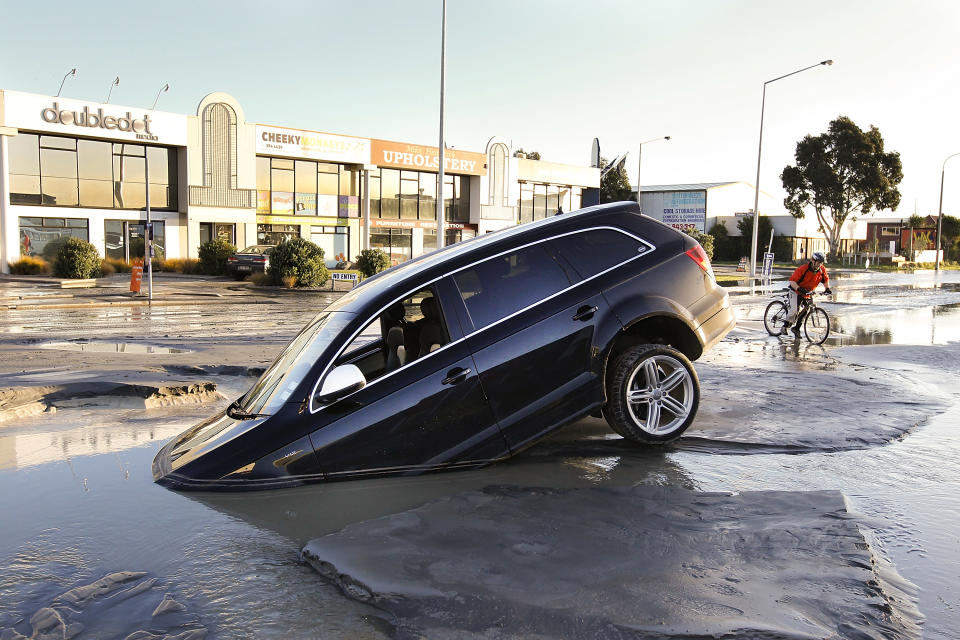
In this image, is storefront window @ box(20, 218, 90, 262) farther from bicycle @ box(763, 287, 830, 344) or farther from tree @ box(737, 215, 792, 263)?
tree @ box(737, 215, 792, 263)

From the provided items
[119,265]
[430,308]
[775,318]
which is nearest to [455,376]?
[430,308]

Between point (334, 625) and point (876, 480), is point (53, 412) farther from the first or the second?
point (876, 480)

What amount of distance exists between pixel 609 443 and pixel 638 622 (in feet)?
9.68

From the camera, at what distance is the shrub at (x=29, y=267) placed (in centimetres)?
3338

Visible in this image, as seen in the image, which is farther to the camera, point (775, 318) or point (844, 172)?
point (844, 172)

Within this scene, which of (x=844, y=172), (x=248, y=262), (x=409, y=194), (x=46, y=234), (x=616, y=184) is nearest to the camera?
(x=248, y=262)

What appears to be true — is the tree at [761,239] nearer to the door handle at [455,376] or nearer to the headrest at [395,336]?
the headrest at [395,336]

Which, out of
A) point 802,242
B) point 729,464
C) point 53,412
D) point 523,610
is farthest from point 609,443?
point 802,242

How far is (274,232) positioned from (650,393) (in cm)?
4001

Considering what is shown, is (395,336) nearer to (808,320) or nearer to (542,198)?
(808,320)

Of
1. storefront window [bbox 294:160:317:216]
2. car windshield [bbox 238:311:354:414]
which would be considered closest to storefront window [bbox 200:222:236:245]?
storefront window [bbox 294:160:317:216]

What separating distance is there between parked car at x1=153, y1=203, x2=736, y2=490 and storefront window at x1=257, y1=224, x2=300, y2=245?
38.1 meters

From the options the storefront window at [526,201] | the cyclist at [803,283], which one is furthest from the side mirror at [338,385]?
the storefront window at [526,201]

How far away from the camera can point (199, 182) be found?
39.4 meters
